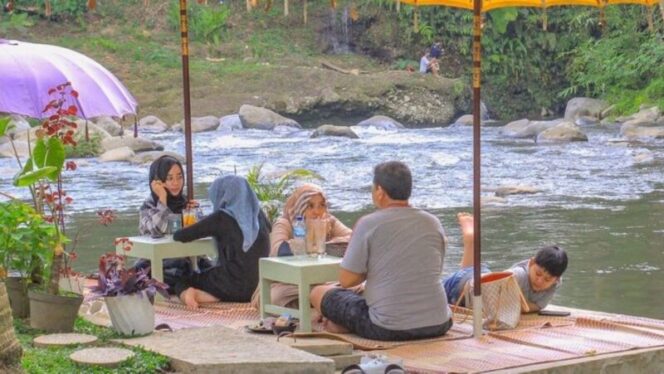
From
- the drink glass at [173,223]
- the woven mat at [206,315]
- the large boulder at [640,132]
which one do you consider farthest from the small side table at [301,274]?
the large boulder at [640,132]

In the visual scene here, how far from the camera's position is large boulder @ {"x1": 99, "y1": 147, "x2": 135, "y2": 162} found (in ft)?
66.0

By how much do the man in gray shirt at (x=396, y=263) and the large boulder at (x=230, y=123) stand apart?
18892 millimetres

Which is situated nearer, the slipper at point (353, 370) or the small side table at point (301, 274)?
the slipper at point (353, 370)

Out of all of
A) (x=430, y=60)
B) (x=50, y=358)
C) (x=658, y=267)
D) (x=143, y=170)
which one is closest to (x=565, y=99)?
(x=430, y=60)

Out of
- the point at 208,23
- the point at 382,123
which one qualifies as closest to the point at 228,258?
the point at 382,123

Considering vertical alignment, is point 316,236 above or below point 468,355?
above

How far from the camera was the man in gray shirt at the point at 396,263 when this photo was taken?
20.0 ft

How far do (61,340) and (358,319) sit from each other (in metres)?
1.44

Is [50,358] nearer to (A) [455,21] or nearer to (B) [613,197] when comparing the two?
(B) [613,197]

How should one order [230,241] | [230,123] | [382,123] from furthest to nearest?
[382,123] → [230,123] → [230,241]

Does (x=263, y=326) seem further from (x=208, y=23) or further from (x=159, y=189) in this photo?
(x=208, y=23)

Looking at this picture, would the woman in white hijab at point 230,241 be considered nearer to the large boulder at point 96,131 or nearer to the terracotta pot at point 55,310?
the terracotta pot at point 55,310

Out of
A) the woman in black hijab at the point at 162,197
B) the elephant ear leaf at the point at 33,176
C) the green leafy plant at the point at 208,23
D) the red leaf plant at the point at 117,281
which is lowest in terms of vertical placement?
the red leaf plant at the point at 117,281

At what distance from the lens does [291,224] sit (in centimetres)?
708
